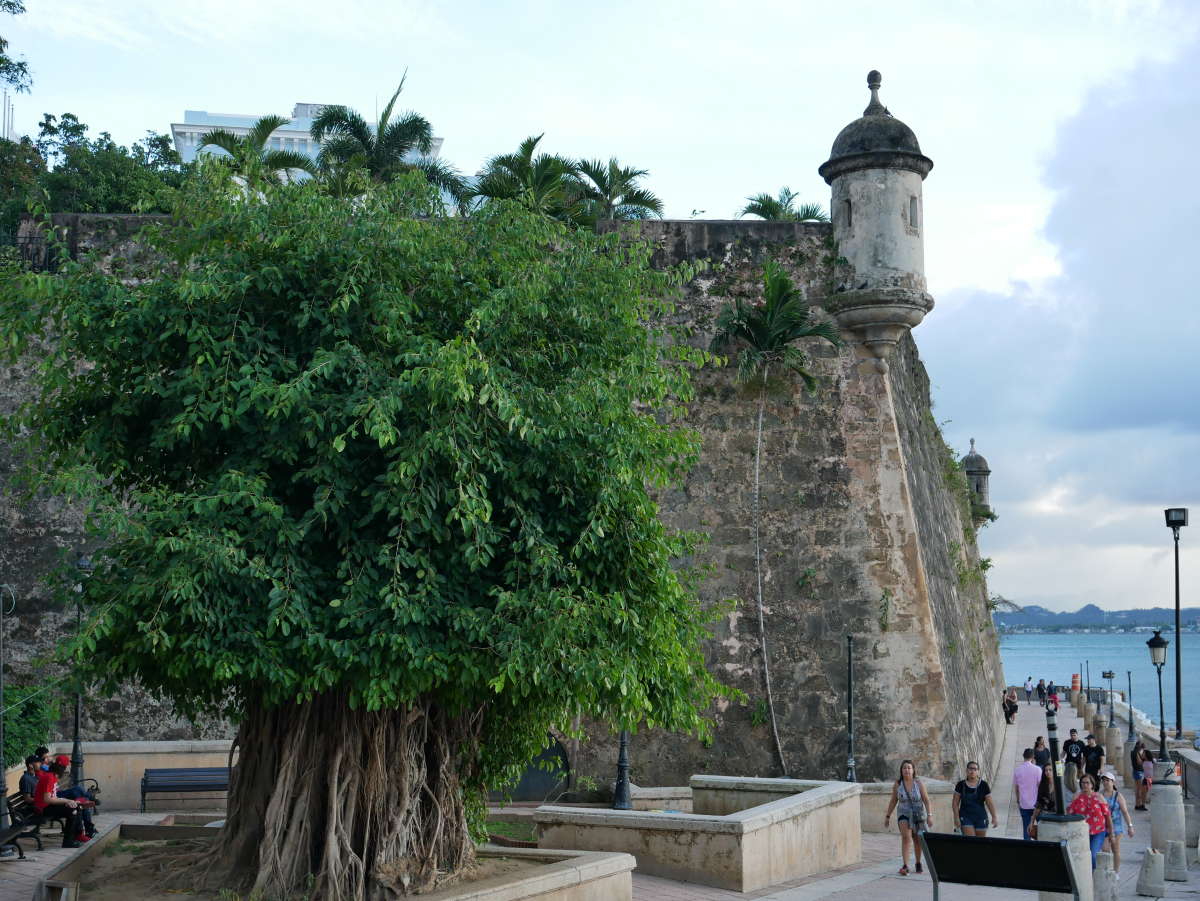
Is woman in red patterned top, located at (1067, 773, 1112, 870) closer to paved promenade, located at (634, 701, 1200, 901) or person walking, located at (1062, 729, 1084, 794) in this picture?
paved promenade, located at (634, 701, 1200, 901)

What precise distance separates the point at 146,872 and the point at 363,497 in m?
4.01

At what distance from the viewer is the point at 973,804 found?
14.3m

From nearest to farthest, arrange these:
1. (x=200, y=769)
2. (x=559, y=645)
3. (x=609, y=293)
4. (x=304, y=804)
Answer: (x=559, y=645) → (x=304, y=804) → (x=609, y=293) → (x=200, y=769)

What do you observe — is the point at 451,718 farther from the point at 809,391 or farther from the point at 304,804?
Answer: the point at 809,391

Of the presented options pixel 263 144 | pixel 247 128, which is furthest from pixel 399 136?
pixel 247 128

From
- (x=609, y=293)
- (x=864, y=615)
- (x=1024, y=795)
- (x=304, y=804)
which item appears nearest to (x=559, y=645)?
(x=304, y=804)

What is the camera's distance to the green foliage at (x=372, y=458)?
9.32 m

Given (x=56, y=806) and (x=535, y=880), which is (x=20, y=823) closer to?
(x=56, y=806)

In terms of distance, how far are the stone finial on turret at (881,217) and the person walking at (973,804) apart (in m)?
7.95

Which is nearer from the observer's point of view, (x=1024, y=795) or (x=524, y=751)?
(x=524, y=751)

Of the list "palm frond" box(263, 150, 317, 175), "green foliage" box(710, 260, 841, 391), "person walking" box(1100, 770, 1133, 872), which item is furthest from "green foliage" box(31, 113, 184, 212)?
"person walking" box(1100, 770, 1133, 872)

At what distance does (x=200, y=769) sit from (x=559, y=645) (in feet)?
31.6

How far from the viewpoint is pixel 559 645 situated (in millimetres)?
9453

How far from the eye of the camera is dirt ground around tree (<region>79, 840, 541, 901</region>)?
10047mm
